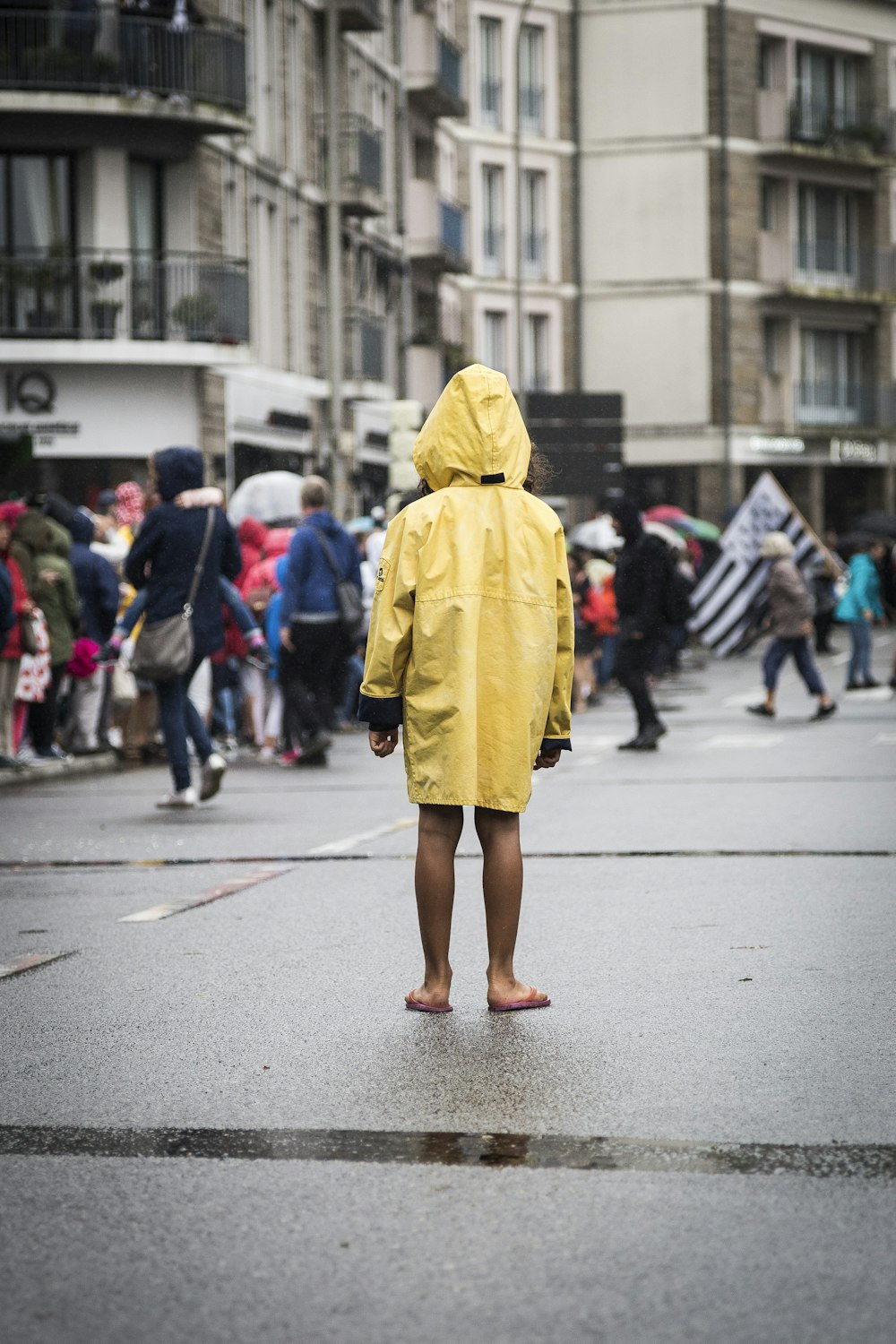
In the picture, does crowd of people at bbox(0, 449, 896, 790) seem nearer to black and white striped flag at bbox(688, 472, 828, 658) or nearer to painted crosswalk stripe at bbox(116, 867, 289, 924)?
painted crosswalk stripe at bbox(116, 867, 289, 924)

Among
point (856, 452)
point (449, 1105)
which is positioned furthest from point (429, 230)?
point (449, 1105)

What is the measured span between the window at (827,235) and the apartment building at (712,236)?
0.09 metres

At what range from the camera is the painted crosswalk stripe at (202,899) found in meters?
8.97

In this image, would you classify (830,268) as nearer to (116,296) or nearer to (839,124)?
(839,124)

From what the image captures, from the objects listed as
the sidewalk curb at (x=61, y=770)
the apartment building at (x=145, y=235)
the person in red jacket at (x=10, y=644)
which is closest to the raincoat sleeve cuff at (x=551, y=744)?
the person in red jacket at (x=10, y=644)

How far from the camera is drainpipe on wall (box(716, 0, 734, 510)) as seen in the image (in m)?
58.0

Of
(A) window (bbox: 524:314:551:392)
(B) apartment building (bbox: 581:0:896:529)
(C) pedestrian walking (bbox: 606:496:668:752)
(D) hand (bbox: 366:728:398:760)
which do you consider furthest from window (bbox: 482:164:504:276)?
(D) hand (bbox: 366:728:398:760)

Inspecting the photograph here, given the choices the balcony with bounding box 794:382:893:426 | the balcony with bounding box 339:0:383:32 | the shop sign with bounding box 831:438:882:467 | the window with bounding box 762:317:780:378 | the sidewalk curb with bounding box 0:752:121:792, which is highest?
the balcony with bounding box 339:0:383:32

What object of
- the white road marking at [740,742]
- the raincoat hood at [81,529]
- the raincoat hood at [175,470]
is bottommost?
the white road marking at [740,742]

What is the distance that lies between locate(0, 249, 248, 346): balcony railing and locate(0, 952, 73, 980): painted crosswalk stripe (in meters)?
26.7

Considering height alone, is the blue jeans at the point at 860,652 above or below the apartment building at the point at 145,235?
below

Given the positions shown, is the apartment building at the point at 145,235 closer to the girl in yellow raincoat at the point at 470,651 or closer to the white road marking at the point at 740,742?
the white road marking at the point at 740,742

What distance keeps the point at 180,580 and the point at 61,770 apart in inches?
142

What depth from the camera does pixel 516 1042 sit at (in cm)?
634
